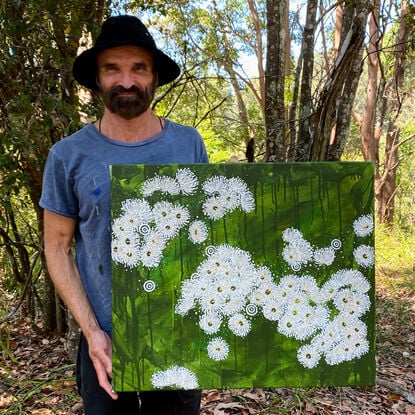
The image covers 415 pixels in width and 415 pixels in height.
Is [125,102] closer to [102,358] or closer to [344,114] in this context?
[102,358]

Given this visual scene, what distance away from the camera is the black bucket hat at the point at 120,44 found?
4.47ft

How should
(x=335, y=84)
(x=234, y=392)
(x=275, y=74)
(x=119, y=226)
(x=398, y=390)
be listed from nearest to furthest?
1. (x=119, y=226)
2. (x=335, y=84)
3. (x=234, y=392)
4. (x=398, y=390)
5. (x=275, y=74)

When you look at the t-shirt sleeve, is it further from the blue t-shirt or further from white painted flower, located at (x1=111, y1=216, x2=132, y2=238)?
white painted flower, located at (x1=111, y1=216, x2=132, y2=238)

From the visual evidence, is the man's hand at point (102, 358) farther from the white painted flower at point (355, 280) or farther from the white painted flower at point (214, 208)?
the white painted flower at point (355, 280)

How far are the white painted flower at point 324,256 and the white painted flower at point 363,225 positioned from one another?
0.27ft

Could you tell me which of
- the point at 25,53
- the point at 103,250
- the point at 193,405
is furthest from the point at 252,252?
the point at 25,53

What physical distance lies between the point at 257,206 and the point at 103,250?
1.53 feet

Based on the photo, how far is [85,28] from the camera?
295 centimetres

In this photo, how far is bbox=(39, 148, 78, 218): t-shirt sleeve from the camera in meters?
1.36

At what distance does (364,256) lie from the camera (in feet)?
3.97

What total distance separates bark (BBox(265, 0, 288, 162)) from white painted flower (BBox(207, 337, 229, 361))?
77.8 inches

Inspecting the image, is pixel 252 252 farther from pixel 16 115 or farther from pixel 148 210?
pixel 16 115

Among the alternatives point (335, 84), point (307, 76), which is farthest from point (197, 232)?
point (307, 76)

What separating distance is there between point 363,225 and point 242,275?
0.34 m
